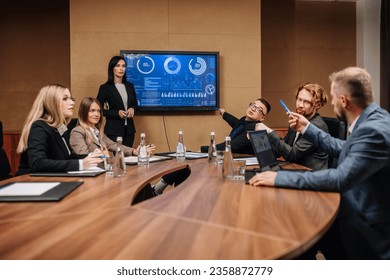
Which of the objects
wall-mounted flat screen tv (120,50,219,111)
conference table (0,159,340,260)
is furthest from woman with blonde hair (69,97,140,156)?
wall-mounted flat screen tv (120,50,219,111)

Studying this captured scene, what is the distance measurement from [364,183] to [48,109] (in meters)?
1.85

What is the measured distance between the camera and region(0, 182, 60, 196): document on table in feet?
4.76

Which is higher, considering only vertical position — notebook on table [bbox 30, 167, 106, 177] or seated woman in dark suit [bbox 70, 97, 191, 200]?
seated woman in dark suit [bbox 70, 97, 191, 200]

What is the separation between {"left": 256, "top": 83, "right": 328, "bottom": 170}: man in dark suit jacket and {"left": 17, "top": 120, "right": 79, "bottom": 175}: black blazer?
1.30 meters

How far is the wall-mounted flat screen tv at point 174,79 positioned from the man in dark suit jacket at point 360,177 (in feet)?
10.4

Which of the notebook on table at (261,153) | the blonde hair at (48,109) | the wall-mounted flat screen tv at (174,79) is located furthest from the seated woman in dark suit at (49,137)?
the wall-mounted flat screen tv at (174,79)

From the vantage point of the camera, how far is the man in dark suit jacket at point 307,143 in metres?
2.29

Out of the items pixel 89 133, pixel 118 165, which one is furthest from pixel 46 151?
pixel 89 133

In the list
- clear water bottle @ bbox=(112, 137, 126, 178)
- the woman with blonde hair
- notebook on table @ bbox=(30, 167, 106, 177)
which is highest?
the woman with blonde hair

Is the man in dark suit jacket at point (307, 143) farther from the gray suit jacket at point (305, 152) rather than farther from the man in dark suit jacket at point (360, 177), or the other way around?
the man in dark suit jacket at point (360, 177)

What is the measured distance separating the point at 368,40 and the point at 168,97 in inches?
135

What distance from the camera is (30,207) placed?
1271mm

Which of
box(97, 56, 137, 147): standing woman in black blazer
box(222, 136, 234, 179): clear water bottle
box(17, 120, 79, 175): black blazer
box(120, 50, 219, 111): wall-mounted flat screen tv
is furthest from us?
box(120, 50, 219, 111): wall-mounted flat screen tv

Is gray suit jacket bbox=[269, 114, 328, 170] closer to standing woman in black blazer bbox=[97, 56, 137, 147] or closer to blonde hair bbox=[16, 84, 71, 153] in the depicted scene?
blonde hair bbox=[16, 84, 71, 153]
